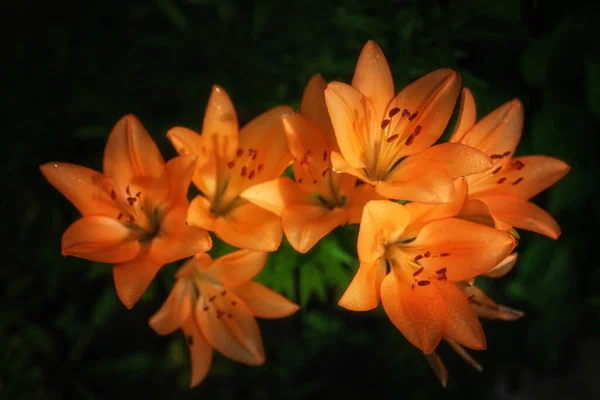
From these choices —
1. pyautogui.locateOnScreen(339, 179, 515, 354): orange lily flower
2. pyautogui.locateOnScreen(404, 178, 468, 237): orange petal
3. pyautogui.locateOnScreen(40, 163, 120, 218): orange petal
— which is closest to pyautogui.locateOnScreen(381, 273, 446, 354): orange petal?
pyautogui.locateOnScreen(339, 179, 515, 354): orange lily flower

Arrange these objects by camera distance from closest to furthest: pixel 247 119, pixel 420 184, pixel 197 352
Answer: pixel 420 184 < pixel 197 352 < pixel 247 119

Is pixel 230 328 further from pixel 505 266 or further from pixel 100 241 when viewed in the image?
pixel 505 266

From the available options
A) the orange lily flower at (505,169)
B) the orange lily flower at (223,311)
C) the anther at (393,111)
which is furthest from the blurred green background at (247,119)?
the anther at (393,111)

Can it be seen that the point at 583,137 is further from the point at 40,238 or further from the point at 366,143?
the point at 40,238

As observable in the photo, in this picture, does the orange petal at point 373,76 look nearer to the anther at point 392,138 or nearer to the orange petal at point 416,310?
the anther at point 392,138

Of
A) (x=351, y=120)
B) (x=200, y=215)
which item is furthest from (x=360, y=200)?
(x=200, y=215)

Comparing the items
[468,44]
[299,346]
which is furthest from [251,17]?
[299,346]

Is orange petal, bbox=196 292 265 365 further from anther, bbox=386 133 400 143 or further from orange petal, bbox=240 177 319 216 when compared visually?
anther, bbox=386 133 400 143
